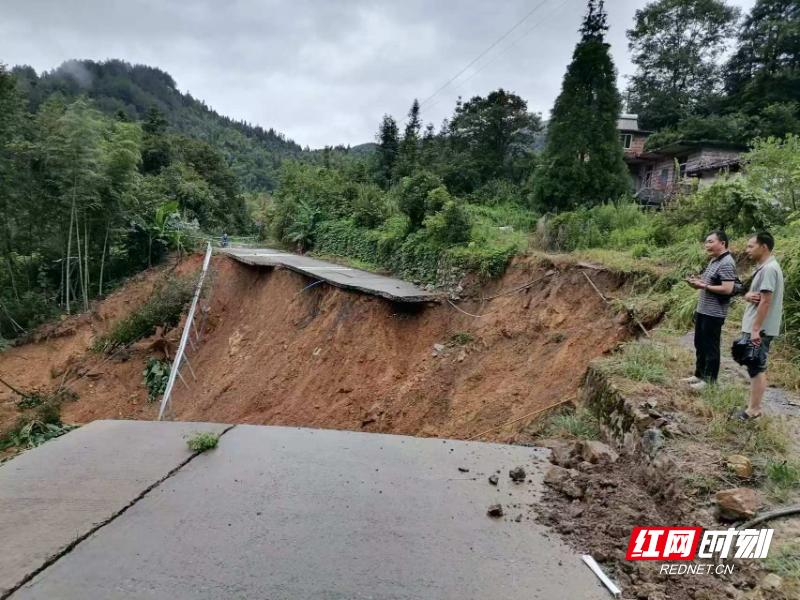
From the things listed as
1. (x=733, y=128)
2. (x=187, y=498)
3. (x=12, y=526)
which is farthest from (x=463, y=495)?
(x=733, y=128)

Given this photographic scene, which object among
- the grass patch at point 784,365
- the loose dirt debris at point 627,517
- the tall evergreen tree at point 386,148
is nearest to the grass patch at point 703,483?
the loose dirt debris at point 627,517

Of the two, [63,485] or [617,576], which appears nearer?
[617,576]

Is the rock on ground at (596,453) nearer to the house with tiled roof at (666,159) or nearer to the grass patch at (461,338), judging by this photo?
the grass patch at (461,338)

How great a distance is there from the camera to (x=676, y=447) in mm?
3006

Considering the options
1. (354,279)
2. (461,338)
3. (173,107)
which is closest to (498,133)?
(354,279)

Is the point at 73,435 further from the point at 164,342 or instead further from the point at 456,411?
the point at 164,342

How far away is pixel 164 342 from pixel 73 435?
975 centimetres

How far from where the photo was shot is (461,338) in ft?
26.2

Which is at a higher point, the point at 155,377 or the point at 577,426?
the point at 577,426

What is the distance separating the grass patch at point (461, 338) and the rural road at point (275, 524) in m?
4.50

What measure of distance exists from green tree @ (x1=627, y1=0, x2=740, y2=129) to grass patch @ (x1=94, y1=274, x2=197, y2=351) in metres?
31.0

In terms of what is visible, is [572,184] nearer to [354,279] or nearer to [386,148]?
[354,279]

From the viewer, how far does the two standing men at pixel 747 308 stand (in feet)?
10.9

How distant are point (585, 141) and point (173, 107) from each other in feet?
A: 338
